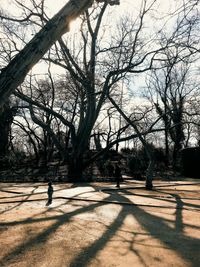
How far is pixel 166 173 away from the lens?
38312 millimetres

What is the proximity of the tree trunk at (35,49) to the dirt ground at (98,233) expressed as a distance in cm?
430

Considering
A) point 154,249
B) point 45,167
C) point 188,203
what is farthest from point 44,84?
point 154,249

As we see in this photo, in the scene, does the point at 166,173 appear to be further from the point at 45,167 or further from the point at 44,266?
the point at 44,266

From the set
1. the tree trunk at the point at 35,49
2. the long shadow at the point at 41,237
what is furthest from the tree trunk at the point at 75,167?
the tree trunk at the point at 35,49

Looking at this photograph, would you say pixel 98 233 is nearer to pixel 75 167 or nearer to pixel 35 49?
pixel 35 49

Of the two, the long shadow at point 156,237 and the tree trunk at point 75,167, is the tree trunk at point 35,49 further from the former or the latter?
the tree trunk at point 75,167

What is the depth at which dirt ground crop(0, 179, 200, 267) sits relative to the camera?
285 inches

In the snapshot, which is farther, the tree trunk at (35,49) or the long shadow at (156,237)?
the long shadow at (156,237)

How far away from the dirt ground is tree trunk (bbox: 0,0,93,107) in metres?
4.30

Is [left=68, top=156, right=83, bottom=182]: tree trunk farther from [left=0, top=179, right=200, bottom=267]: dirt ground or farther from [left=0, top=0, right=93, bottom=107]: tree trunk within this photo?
[left=0, top=0, right=93, bottom=107]: tree trunk

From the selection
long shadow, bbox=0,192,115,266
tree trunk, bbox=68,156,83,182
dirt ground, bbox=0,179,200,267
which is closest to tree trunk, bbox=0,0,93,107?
dirt ground, bbox=0,179,200,267

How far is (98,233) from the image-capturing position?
9.44m

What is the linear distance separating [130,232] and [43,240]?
252cm

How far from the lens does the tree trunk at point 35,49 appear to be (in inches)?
152
